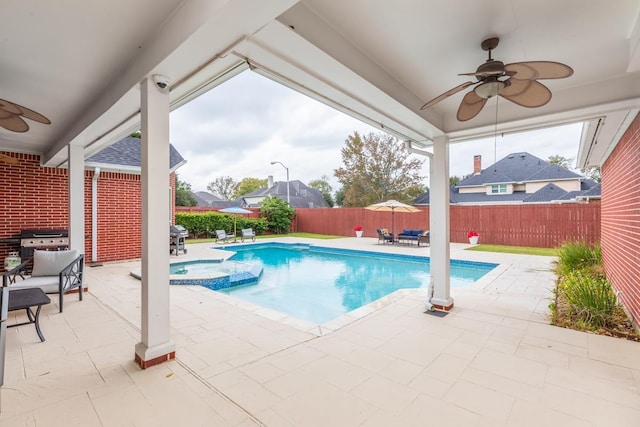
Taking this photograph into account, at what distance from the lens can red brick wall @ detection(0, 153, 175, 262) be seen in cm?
676

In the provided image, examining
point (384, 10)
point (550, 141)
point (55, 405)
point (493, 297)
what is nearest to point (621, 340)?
point (493, 297)

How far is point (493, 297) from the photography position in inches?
205

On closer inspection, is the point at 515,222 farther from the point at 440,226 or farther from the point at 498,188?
the point at 498,188

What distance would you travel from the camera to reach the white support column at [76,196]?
538 centimetres

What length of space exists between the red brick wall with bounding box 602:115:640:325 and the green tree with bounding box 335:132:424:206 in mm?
16497

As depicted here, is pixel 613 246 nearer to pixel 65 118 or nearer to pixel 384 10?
pixel 384 10

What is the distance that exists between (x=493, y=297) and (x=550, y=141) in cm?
2720

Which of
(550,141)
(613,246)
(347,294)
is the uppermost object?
(550,141)

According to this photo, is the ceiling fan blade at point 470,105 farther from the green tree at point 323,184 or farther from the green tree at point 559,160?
the green tree at point 323,184

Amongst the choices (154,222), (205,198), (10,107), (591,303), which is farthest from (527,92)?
(205,198)

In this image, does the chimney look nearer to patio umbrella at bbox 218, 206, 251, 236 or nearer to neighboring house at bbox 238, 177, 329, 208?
neighboring house at bbox 238, 177, 329, 208

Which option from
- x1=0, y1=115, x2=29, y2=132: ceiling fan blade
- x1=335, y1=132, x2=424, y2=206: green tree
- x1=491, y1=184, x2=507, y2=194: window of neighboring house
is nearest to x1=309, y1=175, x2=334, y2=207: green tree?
x1=335, y1=132, x2=424, y2=206: green tree

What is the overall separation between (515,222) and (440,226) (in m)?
9.75

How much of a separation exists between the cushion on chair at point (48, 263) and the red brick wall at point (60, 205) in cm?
283
